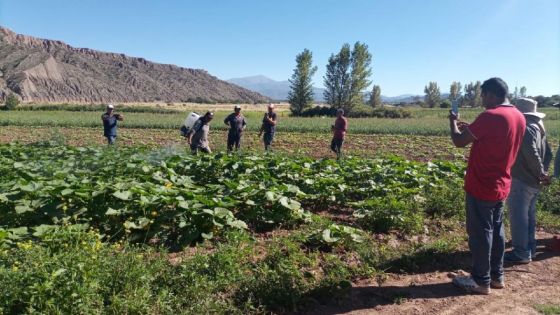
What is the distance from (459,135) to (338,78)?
62.6 m

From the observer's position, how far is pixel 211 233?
4.54 meters

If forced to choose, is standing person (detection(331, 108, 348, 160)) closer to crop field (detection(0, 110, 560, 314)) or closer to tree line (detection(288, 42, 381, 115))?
crop field (detection(0, 110, 560, 314))

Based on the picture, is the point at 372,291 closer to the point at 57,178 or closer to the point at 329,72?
the point at 57,178

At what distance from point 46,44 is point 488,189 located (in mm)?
176804

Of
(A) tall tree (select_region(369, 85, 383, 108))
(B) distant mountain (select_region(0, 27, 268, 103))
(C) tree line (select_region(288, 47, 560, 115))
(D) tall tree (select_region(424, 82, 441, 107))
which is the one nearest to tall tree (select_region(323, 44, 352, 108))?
(C) tree line (select_region(288, 47, 560, 115))

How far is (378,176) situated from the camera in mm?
7320

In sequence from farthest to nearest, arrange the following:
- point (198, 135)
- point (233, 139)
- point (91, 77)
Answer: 1. point (91, 77)
2. point (233, 139)
3. point (198, 135)

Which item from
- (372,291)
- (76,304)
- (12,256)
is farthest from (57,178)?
(372,291)

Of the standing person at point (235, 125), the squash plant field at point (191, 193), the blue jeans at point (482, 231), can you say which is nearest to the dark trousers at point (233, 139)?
the standing person at point (235, 125)

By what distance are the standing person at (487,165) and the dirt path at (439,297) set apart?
0.19 m

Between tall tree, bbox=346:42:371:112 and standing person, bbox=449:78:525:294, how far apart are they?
59.3 m

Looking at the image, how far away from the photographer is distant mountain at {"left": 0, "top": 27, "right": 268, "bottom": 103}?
10806 centimetres

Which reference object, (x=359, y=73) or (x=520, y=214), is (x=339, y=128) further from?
(x=359, y=73)

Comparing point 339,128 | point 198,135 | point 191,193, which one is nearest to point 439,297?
point 191,193
